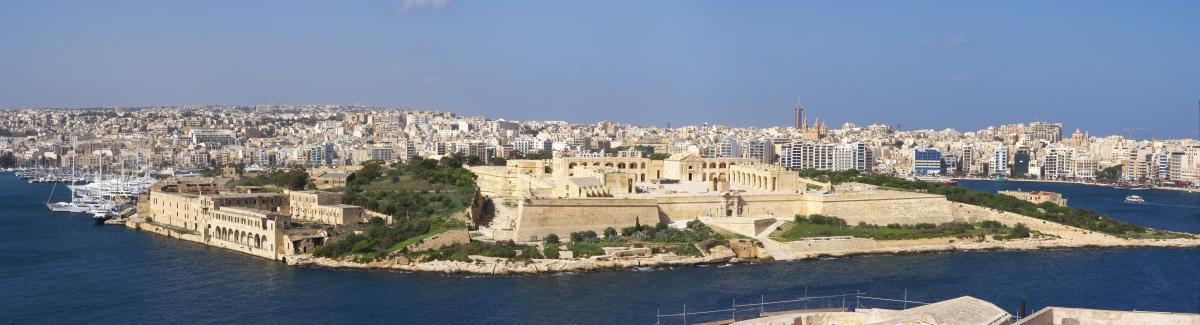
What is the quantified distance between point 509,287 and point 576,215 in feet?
14.4

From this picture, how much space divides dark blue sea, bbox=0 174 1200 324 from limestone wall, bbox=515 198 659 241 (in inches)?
105

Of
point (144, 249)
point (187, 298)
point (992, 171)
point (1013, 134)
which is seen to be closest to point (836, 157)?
point (992, 171)

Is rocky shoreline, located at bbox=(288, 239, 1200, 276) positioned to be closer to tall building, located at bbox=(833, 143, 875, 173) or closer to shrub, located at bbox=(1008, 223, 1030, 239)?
shrub, located at bbox=(1008, 223, 1030, 239)

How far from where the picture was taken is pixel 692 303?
53.7ft

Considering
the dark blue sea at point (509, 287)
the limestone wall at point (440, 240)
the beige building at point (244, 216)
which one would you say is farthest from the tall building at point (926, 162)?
the limestone wall at point (440, 240)

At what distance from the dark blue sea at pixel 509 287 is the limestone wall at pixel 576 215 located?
2.66 meters

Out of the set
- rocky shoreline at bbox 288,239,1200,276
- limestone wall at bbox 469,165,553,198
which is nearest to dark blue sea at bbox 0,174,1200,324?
rocky shoreline at bbox 288,239,1200,276

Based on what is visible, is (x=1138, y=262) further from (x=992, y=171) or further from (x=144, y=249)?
(x=992, y=171)

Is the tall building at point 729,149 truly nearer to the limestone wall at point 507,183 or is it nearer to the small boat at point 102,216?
the limestone wall at point 507,183

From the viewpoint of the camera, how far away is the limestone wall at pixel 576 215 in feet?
70.9

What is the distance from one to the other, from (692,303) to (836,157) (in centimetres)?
4190

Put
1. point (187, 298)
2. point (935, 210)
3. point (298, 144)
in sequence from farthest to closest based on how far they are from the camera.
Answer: point (298, 144)
point (935, 210)
point (187, 298)

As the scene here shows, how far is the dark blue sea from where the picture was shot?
1627 centimetres

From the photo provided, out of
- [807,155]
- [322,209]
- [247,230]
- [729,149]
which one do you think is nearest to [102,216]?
[322,209]
